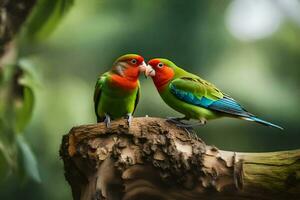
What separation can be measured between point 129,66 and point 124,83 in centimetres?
16

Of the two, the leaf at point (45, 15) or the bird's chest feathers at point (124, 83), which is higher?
the leaf at point (45, 15)

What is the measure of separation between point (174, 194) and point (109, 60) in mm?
11442

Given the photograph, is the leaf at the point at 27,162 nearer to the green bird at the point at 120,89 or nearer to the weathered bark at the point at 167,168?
the green bird at the point at 120,89

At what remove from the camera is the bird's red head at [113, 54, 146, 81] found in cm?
468

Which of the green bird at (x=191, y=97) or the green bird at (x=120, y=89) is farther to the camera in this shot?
the green bird at (x=120, y=89)

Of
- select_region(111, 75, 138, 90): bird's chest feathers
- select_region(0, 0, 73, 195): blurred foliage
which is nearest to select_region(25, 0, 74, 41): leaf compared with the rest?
select_region(0, 0, 73, 195): blurred foliage

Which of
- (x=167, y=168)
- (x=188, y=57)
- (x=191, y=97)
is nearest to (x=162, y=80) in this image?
(x=191, y=97)

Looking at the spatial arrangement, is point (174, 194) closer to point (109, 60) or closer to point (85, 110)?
point (85, 110)

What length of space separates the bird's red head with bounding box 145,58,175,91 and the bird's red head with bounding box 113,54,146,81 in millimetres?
53

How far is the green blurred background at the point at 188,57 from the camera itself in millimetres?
14844

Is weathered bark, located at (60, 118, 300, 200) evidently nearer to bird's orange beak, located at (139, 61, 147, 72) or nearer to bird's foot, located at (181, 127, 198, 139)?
bird's foot, located at (181, 127, 198, 139)

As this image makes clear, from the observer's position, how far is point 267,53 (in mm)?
16250

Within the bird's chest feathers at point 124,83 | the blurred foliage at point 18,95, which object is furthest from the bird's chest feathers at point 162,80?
the blurred foliage at point 18,95

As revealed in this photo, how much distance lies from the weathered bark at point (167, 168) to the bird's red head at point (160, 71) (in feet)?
1.04
